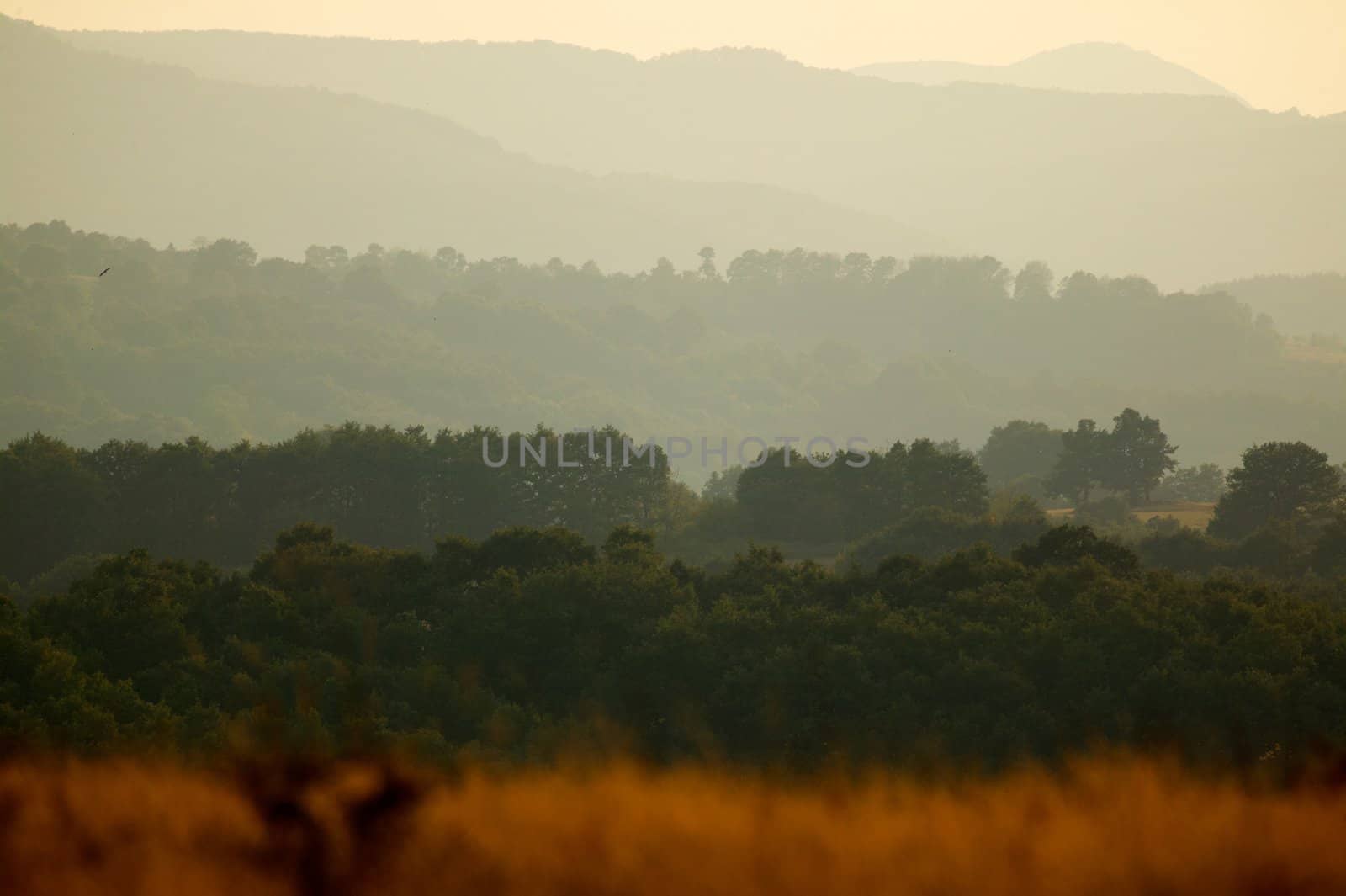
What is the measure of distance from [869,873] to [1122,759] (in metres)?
4.04

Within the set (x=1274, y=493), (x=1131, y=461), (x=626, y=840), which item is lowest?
(x=626, y=840)

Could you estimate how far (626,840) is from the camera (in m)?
8.12

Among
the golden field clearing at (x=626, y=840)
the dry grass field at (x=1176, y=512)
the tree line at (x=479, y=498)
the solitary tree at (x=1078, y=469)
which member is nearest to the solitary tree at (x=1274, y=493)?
the tree line at (x=479, y=498)

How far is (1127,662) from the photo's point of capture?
2550cm

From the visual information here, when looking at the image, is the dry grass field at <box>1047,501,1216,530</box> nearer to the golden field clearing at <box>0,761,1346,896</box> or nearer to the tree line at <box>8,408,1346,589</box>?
the tree line at <box>8,408,1346,589</box>

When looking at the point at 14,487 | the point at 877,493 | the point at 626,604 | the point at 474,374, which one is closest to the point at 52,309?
the point at 474,374

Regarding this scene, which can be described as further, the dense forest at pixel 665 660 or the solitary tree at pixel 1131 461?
the solitary tree at pixel 1131 461

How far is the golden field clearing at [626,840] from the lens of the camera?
7801 millimetres

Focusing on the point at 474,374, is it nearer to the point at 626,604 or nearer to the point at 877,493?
the point at 877,493

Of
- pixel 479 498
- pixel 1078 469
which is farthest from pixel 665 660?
pixel 1078 469

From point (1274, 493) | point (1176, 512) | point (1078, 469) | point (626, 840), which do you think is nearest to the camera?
point (626, 840)

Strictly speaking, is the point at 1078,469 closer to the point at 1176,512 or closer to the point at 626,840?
the point at 1176,512

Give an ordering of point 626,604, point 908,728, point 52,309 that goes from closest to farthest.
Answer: point 908,728 < point 626,604 < point 52,309

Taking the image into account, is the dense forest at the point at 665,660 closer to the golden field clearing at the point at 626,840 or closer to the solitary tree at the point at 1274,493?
the golden field clearing at the point at 626,840
